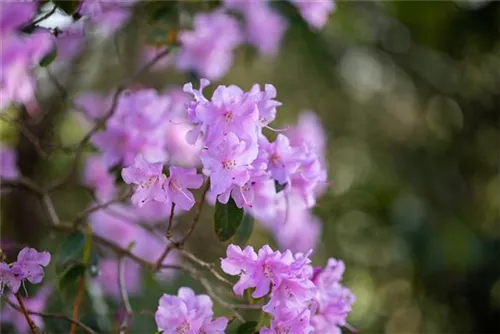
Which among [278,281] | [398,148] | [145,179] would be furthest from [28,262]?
[398,148]

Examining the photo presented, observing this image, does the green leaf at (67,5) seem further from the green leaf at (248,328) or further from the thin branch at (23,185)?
the green leaf at (248,328)

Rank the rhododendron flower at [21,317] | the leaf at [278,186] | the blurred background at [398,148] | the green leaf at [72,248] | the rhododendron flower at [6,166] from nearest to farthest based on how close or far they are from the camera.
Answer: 1. the leaf at [278,186]
2. the green leaf at [72,248]
3. the rhododendron flower at [21,317]
4. the rhododendron flower at [6,166]
5. the blurred background at [398,148]

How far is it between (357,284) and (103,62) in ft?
3.20

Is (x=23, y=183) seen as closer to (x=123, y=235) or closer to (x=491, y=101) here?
(x=123, y=235)

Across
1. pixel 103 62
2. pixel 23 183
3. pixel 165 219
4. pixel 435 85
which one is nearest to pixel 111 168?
pixel 23 183

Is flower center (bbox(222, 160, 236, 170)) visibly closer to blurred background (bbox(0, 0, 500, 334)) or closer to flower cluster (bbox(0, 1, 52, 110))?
flower cluster (bbox(0, 1, 52, 110))

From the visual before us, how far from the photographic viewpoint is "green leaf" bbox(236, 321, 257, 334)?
0.76 meters

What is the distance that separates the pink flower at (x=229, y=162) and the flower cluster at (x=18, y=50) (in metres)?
0.32

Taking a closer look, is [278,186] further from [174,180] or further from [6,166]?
[6,166]

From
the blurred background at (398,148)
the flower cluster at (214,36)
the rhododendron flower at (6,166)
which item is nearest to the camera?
the rhododendron flower at (6,166)

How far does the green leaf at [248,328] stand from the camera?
2.49 feet

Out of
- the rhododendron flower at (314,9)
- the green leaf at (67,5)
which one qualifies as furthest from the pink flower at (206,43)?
the green leaf at (67,5)

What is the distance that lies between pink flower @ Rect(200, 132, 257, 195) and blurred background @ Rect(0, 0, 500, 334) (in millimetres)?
861

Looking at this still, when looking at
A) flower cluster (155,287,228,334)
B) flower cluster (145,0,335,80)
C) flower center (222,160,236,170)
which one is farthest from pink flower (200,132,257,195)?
flower cluster (145,0,335,80)
